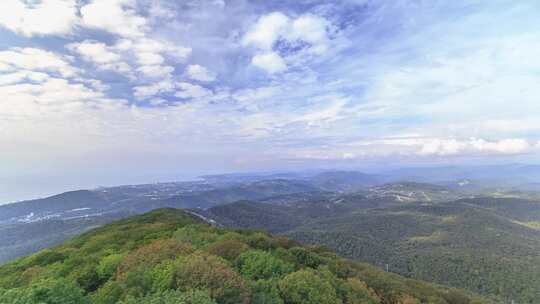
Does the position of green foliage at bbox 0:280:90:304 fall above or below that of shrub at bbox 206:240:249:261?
above

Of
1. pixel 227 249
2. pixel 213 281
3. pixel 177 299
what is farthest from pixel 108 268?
pixel 177 299

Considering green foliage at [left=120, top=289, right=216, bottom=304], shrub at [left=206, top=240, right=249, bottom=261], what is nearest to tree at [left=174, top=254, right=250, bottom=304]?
green foliage at [left=120, top=289, right=216, bottom=304]

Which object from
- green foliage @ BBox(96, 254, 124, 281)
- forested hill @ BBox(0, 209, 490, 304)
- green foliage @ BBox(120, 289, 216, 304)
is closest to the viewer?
green foliage @ BBox(120, 289, 216, 304)

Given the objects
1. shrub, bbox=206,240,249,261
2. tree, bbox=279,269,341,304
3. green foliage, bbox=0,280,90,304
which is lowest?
tree, bbox=279,269,341,304

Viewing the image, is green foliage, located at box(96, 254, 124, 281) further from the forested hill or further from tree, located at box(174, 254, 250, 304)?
tree, located at box(174, 254, 250, 304)

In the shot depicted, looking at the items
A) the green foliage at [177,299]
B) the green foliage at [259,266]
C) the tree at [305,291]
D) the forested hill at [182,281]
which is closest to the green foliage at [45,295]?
the forested hill at [182,281]

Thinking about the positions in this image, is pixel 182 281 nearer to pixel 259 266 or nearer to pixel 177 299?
pixel 177 299

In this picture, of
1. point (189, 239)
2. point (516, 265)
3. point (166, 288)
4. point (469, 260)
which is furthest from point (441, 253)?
point (166, 288)

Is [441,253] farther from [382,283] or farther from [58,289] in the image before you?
[58,289]

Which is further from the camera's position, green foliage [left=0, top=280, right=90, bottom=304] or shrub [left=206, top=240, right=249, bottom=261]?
shrub [left=206, top=240, right=249, bottom=261]

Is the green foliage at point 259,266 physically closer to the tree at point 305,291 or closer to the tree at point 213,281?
the tree at point 305,291
